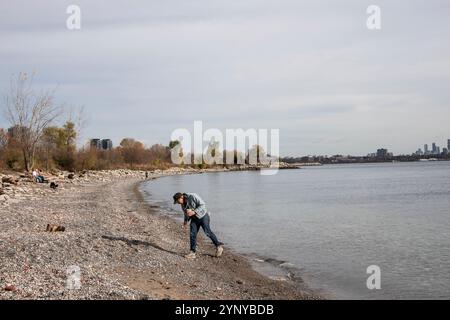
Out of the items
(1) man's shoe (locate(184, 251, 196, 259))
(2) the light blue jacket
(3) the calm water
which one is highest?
(2) the light blue jacket

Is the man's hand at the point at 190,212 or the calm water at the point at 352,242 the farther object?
the man's hand at the point at 190,212

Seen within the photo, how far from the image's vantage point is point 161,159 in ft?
498

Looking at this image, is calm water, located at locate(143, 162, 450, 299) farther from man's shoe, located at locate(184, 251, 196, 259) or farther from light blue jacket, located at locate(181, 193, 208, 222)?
light blue jacket, located at locate(181, 193, 208, 222)

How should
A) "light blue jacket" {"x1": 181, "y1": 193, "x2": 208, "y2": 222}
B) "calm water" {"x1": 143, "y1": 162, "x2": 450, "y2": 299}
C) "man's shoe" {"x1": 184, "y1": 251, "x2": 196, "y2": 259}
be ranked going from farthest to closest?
1. "man's shoe" {"x1": 184, "y1": 251, "x2": 196, "y2": 259}
2. "light blue jacket" {"x1": 181, "y1": 193, "x2": 208, "y2": 222}
3. "calm water" {"x1": 143, "y1": 162, "x2": 450, "y2": 299}

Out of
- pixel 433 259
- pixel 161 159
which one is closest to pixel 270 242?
pixel 433 259

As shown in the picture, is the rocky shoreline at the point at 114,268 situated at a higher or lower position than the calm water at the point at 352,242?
higher

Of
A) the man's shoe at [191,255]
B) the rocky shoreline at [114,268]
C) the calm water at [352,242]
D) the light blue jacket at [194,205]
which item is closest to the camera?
the rocky shoreline at [114,268]

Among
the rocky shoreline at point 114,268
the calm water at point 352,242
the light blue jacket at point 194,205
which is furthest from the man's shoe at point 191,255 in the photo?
the calm water at point 352,242

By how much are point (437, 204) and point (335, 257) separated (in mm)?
22790

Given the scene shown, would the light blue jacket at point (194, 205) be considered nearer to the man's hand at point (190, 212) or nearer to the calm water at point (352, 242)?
the man's hand at point (190, 212)

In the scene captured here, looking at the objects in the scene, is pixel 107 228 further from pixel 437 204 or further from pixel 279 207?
pixel 437 204

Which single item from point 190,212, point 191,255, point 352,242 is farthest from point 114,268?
point 352,242

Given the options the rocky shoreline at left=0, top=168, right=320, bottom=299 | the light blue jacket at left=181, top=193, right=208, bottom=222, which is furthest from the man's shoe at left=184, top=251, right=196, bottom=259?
the light blue jacket at left=181, top=193, right=208, bottom=222

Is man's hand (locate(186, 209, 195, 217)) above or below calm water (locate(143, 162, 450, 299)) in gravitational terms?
above
